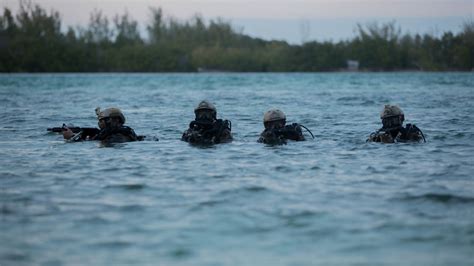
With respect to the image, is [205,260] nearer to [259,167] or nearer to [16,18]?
[259,167]

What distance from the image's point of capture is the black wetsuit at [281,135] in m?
13.8

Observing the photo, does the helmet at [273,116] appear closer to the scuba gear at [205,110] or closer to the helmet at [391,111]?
the scuba gear at [205,110]

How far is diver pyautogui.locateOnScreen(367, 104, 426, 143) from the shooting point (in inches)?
540

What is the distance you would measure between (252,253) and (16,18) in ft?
398

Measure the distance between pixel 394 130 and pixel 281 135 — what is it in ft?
6.77

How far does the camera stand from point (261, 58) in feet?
404

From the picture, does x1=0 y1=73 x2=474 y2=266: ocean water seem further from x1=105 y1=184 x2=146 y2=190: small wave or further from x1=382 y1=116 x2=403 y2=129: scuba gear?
x1=382 y1=116 x2=403 y2=129: scuba gear

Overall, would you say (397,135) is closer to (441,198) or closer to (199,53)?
(441,198)

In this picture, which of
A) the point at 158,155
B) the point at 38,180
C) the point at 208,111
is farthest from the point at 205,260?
the point at 208,111

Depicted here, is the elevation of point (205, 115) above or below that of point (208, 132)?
above

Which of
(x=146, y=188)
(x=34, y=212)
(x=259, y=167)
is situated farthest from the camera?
(x=259, y=167)

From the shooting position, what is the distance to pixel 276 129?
13.9 m

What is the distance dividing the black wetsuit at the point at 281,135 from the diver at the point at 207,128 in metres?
0.79

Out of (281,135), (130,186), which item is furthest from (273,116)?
(130,186)
